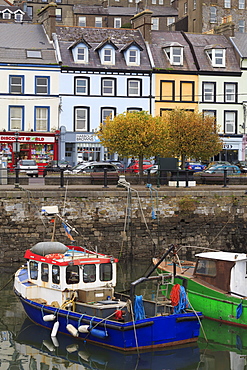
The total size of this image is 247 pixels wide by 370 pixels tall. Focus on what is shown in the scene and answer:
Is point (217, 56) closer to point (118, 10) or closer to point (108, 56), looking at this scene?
point (108, 56)

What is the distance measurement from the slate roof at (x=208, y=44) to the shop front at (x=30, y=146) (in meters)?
11.8

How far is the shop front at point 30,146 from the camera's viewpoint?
4075 centimetres

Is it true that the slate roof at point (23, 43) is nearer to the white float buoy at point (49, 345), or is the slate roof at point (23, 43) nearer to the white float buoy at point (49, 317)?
the white float buoy at point (49, 317)

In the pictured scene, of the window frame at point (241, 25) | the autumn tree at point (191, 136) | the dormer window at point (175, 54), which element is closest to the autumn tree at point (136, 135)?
the autumn tree at point (191, 136)

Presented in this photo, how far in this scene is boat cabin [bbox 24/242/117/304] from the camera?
15.5 m

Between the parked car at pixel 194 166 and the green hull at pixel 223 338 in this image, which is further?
the parked car at pixel 194 166

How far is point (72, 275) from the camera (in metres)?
15.7

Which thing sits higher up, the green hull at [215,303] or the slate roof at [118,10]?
the slate roof at [118,10]

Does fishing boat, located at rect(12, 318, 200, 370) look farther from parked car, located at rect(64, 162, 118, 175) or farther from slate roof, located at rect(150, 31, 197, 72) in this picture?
slate roof, located at rect(150, 31, 197, 72)

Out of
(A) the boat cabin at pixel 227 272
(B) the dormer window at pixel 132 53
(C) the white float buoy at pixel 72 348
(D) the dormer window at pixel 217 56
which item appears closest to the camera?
(C) the white float buoy at pixel 72 348

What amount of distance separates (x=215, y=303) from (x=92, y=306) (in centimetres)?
365

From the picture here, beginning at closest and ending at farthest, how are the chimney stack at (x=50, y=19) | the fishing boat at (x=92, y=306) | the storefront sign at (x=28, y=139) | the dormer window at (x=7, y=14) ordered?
the fishing boat at (x=92, y=306), the storefront sign at (x=28, y=139), the chimney stack at (x=50, y=19), the dormer window at (x=7, y=14)

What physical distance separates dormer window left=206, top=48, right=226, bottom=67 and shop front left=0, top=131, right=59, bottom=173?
40.6 ft

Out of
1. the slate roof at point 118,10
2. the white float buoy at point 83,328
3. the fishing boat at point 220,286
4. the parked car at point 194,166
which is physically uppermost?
the slate roof at point 118,10
